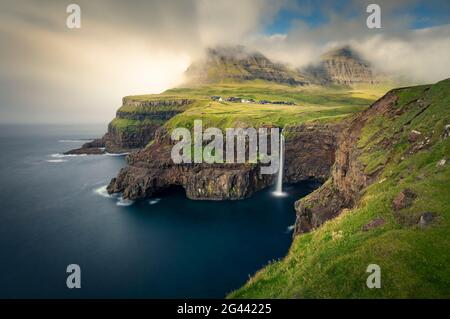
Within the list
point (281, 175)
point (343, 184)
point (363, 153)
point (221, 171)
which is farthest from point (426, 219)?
point (281, 175)

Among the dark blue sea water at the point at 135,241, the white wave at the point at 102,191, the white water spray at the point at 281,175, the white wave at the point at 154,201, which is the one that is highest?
the white water spray at the point at 281,175

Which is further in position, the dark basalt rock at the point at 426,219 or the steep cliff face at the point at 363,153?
the steep cliff face at the point at 363,153

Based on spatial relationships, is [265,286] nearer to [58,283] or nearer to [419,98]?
[58,283]

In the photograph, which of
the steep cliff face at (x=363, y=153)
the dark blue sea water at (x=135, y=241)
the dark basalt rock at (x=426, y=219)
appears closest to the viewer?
the dark basalt rock at (x=426, y=219)

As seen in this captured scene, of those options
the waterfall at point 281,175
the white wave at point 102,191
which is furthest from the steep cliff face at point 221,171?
the waterfall at point 281,175

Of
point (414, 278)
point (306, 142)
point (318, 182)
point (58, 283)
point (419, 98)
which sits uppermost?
point (419, 98)

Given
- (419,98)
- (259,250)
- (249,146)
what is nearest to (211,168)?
(249,146)

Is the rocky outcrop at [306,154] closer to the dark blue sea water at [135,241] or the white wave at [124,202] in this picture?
the dark blue sea water at [135,241]
